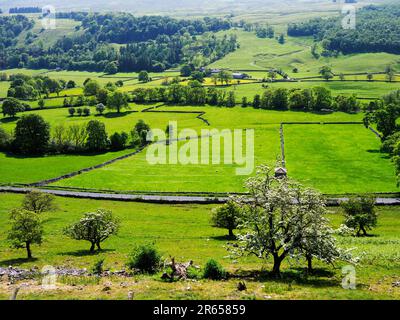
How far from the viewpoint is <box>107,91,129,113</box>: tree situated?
19275cm

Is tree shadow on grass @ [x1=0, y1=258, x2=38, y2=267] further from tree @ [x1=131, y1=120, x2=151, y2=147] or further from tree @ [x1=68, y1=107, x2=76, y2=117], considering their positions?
tree @ [x1=68, y1=107, x2=76, y2=117]

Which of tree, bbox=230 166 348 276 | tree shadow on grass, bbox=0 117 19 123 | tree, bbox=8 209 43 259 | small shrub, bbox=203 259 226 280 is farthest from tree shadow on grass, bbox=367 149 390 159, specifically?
tree shadow on grass, bbox=0 117 19 123

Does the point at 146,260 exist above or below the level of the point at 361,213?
above

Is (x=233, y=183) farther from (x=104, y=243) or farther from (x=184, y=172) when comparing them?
(x=104, y=243)

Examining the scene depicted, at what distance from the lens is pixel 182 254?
5722cm

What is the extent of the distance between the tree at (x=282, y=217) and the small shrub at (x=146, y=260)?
28.7 ft

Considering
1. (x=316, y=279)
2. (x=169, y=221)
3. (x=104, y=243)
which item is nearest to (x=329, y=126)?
(x=169, y=221)

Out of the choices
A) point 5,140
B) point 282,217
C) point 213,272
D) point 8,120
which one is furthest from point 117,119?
point 282,217

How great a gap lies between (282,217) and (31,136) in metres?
114

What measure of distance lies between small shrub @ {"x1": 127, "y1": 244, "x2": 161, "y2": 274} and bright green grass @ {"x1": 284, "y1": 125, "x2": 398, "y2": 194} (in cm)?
5184

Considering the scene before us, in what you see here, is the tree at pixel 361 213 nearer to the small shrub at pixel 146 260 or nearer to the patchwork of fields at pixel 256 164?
the patchwork of fields at pixel 256 164

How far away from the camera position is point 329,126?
539 ft

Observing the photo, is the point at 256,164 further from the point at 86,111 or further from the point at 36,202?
the point at 86,111
